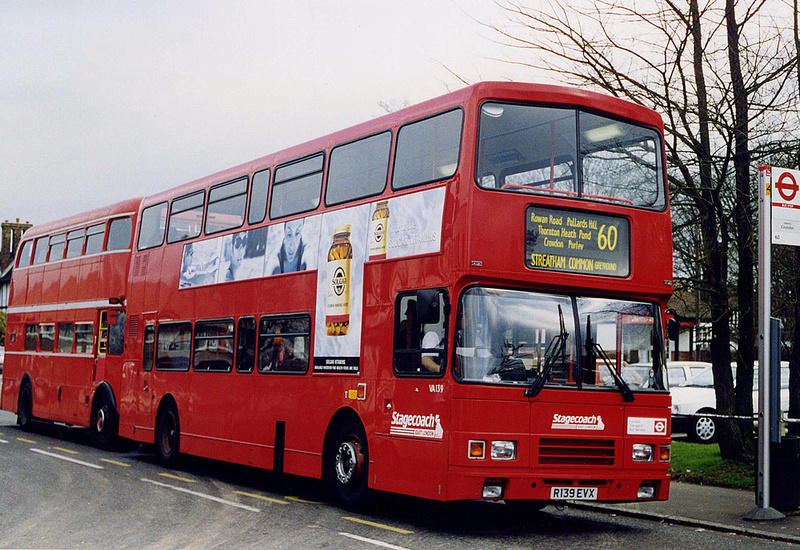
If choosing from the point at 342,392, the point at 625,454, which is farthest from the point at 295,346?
the point at 625,454

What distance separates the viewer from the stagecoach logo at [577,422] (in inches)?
396

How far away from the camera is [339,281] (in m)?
12.1

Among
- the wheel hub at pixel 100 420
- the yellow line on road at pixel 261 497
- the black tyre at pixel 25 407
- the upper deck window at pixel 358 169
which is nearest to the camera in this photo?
the upper deck window at pixel 358 169

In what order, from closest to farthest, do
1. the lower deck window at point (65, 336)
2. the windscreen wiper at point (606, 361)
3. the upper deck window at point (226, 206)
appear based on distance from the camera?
the windscreen wiper at point (606, 361)
the upper deck window at point (226, 206)
the lower deck window at point (65, 336)

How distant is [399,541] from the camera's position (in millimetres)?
9531

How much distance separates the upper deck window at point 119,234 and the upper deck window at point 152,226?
0.54 m

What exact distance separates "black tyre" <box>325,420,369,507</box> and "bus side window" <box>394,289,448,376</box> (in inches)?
48.1

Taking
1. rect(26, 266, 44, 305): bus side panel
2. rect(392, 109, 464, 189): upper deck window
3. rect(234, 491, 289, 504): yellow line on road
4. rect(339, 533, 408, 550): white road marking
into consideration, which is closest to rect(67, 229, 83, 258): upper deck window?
rect(26, 266, 44, 305): bus side panel

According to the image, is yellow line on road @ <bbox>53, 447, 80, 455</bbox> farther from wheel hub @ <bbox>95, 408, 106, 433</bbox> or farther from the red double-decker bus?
the red double-decker bus

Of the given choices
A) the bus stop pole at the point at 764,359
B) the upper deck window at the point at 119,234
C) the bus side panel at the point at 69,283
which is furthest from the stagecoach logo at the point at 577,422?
the bus side panel at the point at 69,283

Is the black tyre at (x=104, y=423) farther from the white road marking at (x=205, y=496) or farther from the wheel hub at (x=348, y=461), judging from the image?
the wheel hub at (x=348, y=461)

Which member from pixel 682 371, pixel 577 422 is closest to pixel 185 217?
pixel 577 422

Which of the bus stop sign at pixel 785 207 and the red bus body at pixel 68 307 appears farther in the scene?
the red bus body at pixel 68 307

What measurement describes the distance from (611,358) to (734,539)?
7.06 ft
